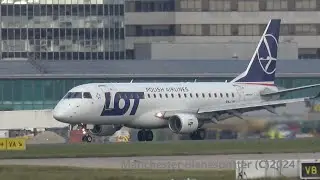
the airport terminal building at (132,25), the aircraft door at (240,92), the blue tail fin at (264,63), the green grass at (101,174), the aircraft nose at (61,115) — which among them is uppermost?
the airport terminal building at (132,25)

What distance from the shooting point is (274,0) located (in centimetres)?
17850

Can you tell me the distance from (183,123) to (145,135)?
336 centimetres

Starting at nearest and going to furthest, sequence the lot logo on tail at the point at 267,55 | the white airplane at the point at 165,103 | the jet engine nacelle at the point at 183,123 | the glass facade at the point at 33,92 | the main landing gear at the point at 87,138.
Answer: the white airplane at the point at 165,103
the main landing gear at the point at 87,138
the jet engine nacelle at the point at 183,123
the lot logo on tail at the point at 267,55
the glass facade at the point at 33,92

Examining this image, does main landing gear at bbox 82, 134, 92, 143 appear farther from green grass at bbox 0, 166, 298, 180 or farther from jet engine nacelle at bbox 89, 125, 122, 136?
green grass at bbox 0, 166, 298, 180

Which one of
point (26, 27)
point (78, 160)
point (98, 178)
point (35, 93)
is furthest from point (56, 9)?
point (98, 178)

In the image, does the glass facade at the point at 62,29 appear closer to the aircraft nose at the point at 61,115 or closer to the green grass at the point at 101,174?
the aircraft nose at the point at 61,115

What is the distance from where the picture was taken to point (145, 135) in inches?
3875

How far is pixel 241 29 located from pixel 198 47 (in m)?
17.1

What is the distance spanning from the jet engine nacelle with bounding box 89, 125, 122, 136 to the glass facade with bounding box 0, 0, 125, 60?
76292mm

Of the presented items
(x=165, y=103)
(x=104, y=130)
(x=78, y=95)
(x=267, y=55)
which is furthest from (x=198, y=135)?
(x=267, y=55)

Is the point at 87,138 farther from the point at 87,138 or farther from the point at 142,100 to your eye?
the point at 142,100

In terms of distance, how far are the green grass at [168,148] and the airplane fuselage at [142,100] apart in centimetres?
811

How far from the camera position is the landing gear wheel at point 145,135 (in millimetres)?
98125

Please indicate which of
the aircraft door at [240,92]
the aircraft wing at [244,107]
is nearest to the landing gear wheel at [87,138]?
the aircraft wing at [244,107]
